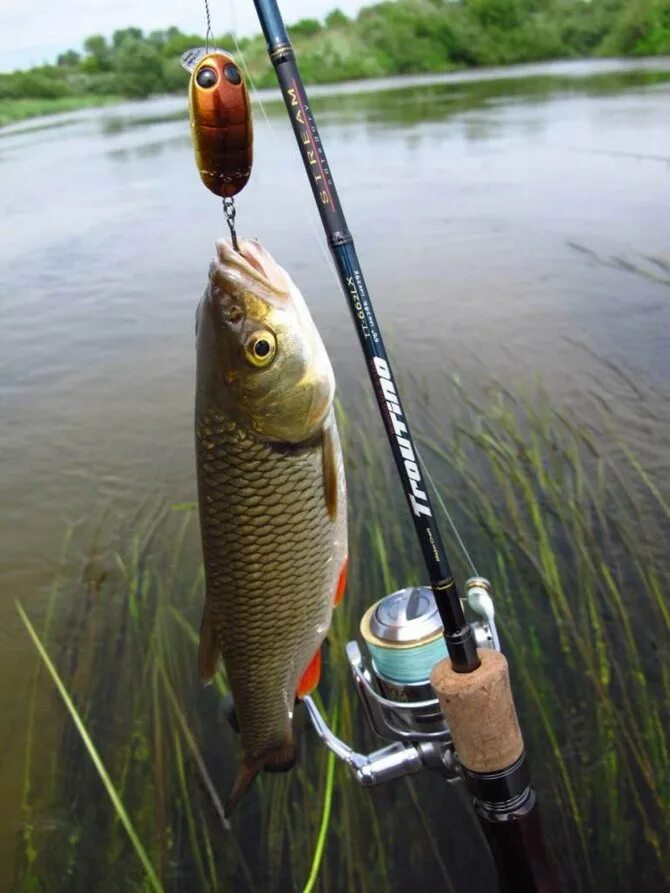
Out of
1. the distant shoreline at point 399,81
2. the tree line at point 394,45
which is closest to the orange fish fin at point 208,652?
the distant shoreline at point 399,81

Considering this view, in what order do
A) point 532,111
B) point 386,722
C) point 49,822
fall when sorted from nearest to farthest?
1. point 386,722
2. point 49,822
3. point 532,111

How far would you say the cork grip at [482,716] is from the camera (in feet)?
5.57

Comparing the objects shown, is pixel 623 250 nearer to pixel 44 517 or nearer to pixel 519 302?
pixel 519 302

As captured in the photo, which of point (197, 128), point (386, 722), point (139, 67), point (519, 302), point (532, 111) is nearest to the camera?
point (197, 128)

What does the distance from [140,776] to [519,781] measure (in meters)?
1.29

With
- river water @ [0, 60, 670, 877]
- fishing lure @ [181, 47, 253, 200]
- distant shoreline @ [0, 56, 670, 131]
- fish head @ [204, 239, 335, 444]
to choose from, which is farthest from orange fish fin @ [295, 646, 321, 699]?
distant shoreline @ [0, 56, 670, 131]

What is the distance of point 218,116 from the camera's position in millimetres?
1399

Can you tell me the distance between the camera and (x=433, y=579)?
175 centimetres

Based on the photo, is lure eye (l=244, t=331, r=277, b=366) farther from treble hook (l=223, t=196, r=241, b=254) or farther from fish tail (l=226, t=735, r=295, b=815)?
fish tail (l=226, t=735, r=295, b=815)

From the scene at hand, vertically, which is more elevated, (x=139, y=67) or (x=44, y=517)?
(x=139, y=67)

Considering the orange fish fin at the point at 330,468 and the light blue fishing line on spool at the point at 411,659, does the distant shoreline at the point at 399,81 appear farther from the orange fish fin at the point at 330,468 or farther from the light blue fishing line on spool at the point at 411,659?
the orange fish fin at the point at 330,468

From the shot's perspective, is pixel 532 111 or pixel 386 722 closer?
pixel 386 722

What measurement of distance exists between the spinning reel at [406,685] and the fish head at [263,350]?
607 mm

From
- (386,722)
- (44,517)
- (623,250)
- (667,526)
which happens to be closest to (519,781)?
(386,722)
